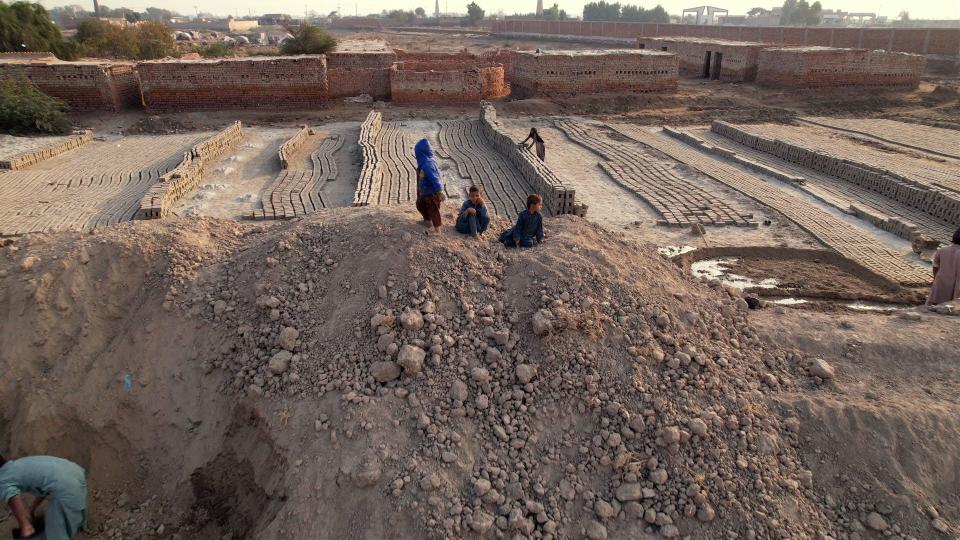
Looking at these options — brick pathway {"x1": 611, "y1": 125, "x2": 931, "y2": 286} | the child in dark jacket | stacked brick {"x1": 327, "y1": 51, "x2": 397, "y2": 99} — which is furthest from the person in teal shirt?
stacked brick {"x1": 327, "y1": 51, "x2": 397, "y2": 99}

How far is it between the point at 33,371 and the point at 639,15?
70047 millimetres

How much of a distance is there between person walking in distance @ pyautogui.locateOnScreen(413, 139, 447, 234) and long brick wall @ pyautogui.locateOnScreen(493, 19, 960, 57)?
28.8 metres

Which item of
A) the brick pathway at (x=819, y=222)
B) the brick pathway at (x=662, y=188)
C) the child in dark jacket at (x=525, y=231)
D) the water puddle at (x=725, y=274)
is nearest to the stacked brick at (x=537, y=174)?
the brick pathway at (x=662, y=188)

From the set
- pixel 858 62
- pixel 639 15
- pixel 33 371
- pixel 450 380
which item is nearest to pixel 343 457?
pixel 450 380

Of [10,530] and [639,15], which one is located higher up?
[639,15]

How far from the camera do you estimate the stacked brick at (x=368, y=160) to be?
8.28 meters

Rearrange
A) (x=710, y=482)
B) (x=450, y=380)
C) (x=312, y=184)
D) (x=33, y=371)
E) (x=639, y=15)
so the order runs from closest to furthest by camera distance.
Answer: (x=710, y=482) → (x=450, y=380) → (x=33, y=371) → (x=312, y=184) → (x=639, y=15)

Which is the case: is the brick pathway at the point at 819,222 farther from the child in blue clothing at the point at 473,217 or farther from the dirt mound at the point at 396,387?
the child in blue clothing at the point at 473,217

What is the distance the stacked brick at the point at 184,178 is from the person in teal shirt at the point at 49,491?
477 centimetres

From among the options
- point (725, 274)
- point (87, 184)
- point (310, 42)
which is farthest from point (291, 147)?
point (310, 42)

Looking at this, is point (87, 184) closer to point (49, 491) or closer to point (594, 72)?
point (49, 491)

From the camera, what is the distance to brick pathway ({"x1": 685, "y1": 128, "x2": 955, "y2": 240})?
307 inches

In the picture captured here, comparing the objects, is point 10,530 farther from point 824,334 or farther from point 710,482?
point 824,334

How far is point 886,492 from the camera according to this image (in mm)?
3408
